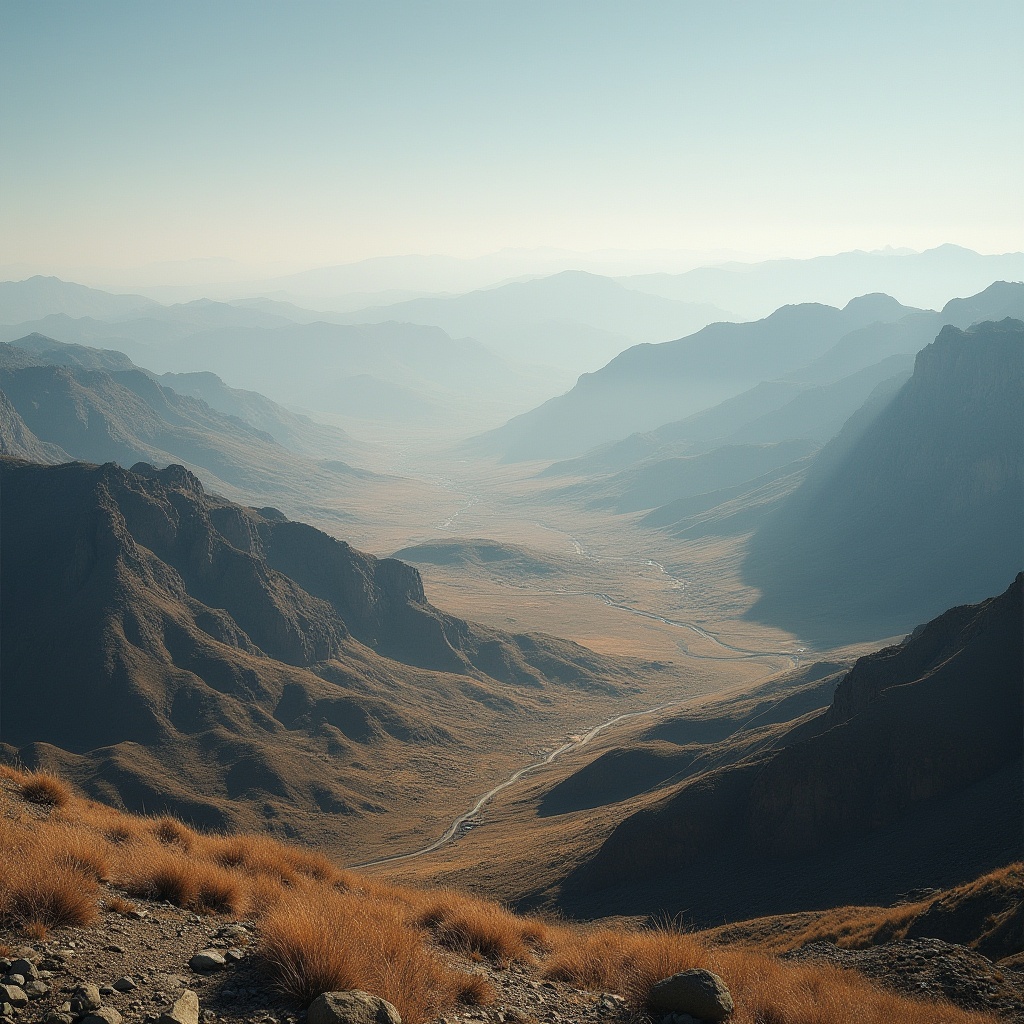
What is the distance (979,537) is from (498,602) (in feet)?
316

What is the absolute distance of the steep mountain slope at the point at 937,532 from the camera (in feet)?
529

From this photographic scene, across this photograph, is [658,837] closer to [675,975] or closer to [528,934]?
[528,934]

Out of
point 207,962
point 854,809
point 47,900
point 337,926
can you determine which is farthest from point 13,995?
point 854,809

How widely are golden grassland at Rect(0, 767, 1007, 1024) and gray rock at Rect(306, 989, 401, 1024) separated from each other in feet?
1.21

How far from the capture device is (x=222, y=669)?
81750mm

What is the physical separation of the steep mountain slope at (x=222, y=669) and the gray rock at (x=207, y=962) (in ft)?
179

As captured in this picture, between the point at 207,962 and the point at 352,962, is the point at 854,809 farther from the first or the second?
the point at 207,962

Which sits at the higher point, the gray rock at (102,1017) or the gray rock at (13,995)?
the gray rock at (13,995)

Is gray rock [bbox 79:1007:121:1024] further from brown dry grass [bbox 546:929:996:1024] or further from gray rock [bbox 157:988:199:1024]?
brown dry grass [bbox 546:929:996:1024]

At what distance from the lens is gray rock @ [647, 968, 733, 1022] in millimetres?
12338

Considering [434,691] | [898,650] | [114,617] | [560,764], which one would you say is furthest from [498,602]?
[898,650]

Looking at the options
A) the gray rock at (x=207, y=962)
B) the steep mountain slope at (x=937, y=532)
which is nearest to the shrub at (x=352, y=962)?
the gray rock at (x=207, y=962)

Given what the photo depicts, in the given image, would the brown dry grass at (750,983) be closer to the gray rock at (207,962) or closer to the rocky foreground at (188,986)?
the rocky foreground at (188,986)

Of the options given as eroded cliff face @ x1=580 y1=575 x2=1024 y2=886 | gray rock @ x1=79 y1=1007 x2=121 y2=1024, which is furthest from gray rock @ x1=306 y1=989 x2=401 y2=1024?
eroded cliff face @ x1=580 y1=575 x2=1024 y2=886
